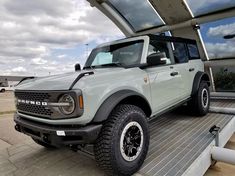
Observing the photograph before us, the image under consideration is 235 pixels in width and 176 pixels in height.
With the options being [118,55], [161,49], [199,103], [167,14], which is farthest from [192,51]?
[167,14]

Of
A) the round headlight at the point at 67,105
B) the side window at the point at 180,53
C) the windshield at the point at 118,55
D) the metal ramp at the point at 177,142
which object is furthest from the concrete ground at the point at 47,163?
the side window at the point at 180,53

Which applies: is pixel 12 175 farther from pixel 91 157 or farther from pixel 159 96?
pixel 159 96

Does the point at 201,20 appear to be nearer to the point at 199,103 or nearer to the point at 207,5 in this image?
the point at 207,5

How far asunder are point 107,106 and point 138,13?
6512 mm

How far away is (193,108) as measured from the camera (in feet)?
16.3

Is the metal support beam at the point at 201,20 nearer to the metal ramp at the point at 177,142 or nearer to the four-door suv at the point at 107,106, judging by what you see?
the metal ramp at the point at 177,142

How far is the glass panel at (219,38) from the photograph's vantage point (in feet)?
23.9

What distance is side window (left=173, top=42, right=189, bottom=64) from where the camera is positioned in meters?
4.57

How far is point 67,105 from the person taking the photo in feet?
8.05

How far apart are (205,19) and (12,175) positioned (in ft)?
22.0

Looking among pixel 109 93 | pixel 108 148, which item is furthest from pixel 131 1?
pixel 108 148

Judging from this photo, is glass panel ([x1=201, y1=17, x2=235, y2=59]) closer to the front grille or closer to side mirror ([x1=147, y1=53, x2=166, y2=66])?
side mirror ([x1=147, y1=53, x2=166, y2=66])

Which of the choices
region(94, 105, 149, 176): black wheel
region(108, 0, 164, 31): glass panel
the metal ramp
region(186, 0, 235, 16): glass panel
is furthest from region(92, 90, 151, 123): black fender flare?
region(108, 0, 164, 31): glass panel

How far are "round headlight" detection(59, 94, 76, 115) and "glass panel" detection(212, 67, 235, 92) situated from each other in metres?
7.15
